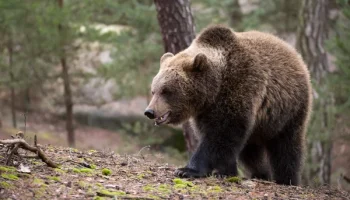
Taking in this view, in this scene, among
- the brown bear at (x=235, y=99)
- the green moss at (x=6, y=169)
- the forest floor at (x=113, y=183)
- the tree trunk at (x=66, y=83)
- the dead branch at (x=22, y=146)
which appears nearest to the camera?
the forest floor at (x=113, y=183)

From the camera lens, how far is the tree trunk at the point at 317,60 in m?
13.4

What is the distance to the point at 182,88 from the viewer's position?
6648mm

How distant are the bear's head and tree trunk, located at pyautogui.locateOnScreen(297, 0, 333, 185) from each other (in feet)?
24.0

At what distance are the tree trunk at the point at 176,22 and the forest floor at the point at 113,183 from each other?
3159 millimetres

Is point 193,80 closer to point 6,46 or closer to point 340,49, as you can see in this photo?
point 340,49

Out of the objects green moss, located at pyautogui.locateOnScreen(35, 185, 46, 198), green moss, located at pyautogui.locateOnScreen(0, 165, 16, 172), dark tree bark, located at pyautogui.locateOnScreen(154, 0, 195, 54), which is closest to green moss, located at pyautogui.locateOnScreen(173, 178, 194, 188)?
green moss, located at pyautogui.locateOnScreen(35, 185, 46, 198)

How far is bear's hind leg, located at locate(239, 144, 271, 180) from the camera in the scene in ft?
25.6

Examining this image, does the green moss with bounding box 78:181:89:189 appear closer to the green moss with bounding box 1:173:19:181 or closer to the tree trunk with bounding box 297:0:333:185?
the green moss with bounding box 1:173:19:181

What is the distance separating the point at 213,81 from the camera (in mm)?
6703

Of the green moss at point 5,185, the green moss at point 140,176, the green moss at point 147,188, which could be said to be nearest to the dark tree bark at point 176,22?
the green moss at point 140,176

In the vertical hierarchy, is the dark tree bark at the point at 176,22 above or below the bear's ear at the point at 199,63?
above

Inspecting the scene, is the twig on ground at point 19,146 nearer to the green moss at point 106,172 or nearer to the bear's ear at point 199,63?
the green moss at point 106,172

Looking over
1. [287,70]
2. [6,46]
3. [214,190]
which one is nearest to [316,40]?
[287,70]

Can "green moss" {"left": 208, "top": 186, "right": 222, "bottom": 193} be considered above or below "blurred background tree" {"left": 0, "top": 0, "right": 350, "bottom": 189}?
below
